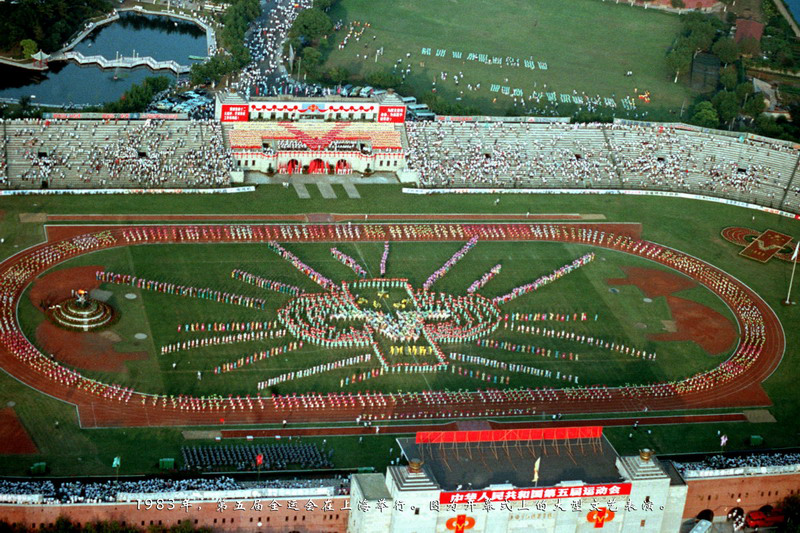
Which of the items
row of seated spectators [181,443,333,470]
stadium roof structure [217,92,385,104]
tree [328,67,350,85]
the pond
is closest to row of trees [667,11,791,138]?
tree [328,67,350,85]

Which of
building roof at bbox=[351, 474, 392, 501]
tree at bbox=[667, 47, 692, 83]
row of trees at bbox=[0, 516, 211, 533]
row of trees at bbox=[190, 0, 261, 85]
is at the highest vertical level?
building roof at bbox=[351, 474, 392, 501]

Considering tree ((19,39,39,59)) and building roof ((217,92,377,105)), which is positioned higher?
building roof ((217,92,377,105))

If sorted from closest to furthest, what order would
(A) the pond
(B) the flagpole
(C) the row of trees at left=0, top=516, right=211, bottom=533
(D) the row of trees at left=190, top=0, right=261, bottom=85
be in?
(C) the row of trees at left=0, top=516, right=211, bottom=533, (B) the flagpole, (A) the pond, (D) the row of trees at left=190, top=0, right=261, bottom=85

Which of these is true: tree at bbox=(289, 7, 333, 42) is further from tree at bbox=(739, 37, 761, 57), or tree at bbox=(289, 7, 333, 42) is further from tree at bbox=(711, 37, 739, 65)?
tree at bbox=(739, 37, 761, 57)

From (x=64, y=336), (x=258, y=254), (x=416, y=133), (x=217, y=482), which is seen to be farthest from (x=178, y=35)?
(x=217, y=482)

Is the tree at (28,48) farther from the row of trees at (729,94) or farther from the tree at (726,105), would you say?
the tree at (726,105)

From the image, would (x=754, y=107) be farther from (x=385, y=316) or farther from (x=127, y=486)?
(x=127, y=486)
